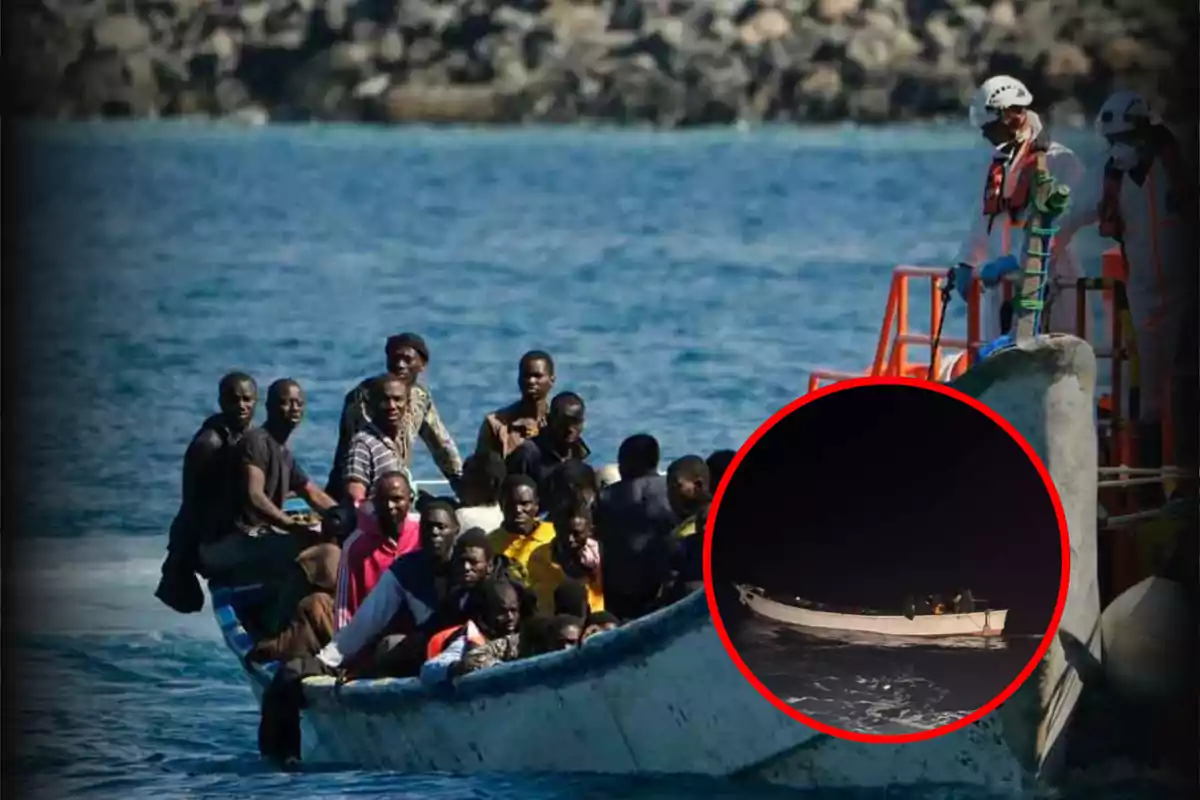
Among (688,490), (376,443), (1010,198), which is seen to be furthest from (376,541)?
(1010,198)

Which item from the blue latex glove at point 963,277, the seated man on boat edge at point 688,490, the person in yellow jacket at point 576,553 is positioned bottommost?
the person in yellow jacket at point 576,553

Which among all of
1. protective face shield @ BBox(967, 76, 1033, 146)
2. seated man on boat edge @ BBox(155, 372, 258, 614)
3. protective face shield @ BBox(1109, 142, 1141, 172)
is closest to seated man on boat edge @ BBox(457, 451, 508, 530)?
seated man on boat edge @ BBox(155, 372, 258, 614)

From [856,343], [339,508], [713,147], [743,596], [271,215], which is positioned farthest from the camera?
[713,147]

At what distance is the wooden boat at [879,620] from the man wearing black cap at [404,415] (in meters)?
1.47

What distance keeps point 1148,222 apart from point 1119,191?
12 centimetres

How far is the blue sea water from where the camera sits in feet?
30.4

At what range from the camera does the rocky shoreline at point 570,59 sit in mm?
29938

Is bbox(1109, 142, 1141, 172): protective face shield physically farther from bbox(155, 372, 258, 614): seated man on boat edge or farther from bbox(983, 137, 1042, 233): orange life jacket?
bbox(155, 372, 258, 614): seated man on boat edge

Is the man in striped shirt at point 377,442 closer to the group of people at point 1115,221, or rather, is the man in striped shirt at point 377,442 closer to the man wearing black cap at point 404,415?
the man wearing black cap at point 404,415

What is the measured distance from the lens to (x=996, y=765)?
8.31m

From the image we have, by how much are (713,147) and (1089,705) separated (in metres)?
28.0

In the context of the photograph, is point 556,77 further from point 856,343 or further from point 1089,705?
point 1089,705

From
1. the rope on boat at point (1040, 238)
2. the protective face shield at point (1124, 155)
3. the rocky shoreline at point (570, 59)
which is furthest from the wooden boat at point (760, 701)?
the rocky shoreline at point (570, 59)

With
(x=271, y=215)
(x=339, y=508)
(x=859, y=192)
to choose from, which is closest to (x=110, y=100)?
(x=271, y=215)
